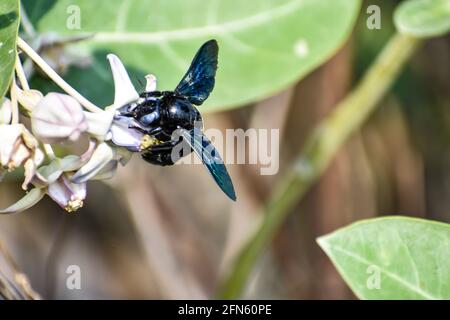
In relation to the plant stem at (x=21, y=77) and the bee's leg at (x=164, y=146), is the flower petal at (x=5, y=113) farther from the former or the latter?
the bee's leg at (x=164, y=146)

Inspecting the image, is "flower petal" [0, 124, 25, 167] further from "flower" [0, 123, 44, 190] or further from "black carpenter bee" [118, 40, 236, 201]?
"black carpenter bee" [118, 40, 236, 201]

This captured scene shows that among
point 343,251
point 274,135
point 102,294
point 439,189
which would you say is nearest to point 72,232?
point 102,294

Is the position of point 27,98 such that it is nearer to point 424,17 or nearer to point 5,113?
point 5,113

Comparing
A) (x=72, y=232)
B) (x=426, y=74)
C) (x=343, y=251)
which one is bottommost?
(x=343, y=251)

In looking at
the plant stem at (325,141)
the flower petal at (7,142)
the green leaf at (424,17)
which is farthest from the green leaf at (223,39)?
the flower petal at (7,142)

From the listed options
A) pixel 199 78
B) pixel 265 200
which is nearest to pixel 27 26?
pixel 199 78

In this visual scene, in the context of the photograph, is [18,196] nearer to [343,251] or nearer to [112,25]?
[112,25]
